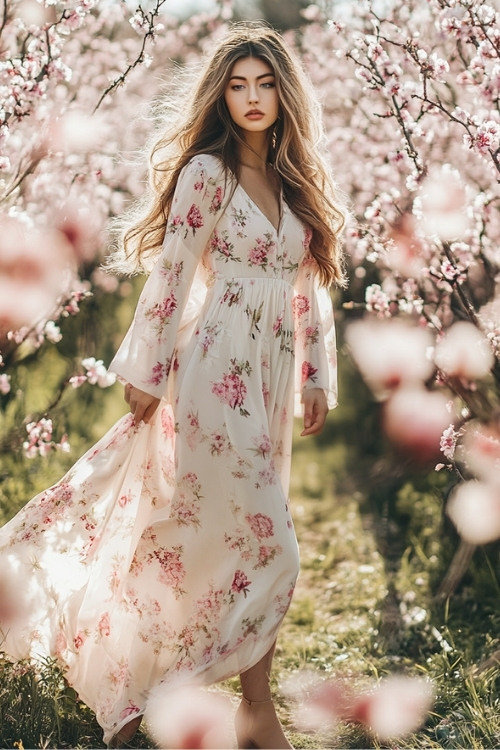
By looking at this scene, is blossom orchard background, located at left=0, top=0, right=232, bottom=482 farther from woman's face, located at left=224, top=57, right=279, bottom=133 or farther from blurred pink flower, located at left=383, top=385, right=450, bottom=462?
blurred pink flower, located at left=383, top=385, right=450, bottom=462

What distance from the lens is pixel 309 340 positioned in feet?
9.24

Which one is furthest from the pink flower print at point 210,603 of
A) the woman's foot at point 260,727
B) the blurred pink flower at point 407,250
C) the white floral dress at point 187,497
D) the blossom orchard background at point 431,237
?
the blurred pink flower at point 407,250

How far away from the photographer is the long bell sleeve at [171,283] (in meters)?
2.54

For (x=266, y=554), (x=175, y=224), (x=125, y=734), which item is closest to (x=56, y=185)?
(x=175, y=224)

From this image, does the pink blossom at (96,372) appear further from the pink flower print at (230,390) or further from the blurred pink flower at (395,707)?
the blurred pink flower at (395,707)

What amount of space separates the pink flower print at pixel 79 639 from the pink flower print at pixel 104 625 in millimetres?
53

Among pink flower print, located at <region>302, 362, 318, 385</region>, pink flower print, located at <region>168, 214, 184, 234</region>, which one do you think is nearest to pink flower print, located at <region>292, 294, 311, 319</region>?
pink flower print, located at <region>302, 362, 318, 385</region>

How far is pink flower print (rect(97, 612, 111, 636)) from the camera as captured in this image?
263cm

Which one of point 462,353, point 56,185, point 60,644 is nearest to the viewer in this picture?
point 60,644

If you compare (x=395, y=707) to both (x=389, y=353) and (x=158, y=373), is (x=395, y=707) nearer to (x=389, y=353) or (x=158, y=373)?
(x=158, y=373)

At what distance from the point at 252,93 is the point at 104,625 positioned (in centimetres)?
145

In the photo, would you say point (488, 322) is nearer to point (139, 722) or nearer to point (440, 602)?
point (440, 602)

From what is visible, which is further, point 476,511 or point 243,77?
point 476,511

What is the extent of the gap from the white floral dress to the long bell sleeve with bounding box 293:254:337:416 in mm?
85
